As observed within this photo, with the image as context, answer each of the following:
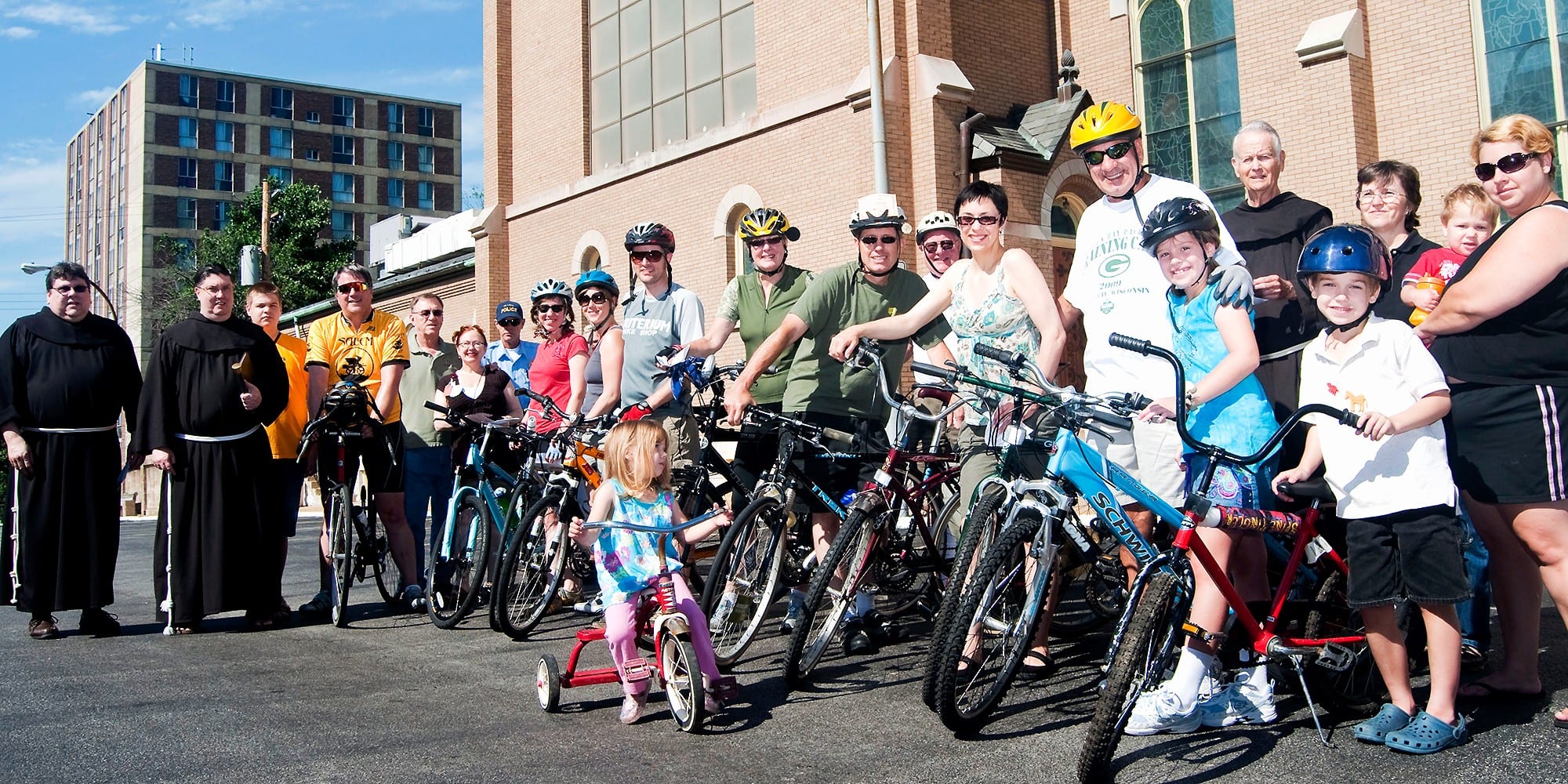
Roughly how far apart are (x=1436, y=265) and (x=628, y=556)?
12.3 feet

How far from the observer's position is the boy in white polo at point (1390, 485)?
3.80 meters

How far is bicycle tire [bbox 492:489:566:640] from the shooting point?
6180mm

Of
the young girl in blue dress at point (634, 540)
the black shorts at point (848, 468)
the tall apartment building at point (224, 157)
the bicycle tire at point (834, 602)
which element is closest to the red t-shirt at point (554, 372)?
the black shorts at point (848, 468)

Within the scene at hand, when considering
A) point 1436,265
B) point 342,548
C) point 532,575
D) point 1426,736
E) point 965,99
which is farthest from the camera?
point 965,99

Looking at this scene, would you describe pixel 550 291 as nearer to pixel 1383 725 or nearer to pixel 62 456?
pixel 62 456

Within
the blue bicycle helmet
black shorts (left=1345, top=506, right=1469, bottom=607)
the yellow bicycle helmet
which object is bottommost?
black shorts (left=1345, top=506, right=1469, bottom=607)

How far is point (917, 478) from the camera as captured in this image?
219 inches

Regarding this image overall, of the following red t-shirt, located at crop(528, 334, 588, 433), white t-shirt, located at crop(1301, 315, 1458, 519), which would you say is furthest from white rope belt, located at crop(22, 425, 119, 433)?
white t-shirt, located at crop(1301, 315, 1458, 519)

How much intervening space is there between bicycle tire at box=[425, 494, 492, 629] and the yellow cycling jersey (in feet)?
3.84

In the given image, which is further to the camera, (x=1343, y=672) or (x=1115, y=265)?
(x=1115, y=265)

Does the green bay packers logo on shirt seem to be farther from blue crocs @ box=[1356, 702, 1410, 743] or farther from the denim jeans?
the denim jeans

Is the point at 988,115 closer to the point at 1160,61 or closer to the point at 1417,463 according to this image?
the point at 1160,61

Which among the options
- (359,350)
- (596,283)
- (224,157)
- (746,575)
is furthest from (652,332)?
(224,157)

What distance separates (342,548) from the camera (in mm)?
7258
